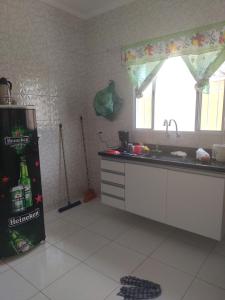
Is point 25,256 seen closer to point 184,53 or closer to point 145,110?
point 145,110

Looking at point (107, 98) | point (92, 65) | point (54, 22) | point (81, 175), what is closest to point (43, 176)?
point (81, 175)

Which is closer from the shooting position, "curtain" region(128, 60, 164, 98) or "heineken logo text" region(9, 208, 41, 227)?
"heineken logo text" region(9, 208, 41, 227)

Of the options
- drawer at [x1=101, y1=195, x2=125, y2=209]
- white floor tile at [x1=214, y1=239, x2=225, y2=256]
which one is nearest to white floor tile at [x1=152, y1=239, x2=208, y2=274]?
white floor tile at [x1=214, y1=239, x2=225, y2=256]

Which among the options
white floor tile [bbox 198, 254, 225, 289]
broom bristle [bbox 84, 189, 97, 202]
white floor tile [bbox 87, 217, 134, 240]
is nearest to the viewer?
white floor tile [bbox 198, 254, 225, 289]

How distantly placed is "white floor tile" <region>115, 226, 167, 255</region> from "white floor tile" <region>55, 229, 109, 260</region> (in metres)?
0.21

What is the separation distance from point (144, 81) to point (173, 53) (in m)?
0.44

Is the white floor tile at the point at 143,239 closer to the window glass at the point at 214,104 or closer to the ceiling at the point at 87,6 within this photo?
the window glass at the point at 214,104

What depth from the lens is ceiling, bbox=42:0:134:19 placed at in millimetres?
2664

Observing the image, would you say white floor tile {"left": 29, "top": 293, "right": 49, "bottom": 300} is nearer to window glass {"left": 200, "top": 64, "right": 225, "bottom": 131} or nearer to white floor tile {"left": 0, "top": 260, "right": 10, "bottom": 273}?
white floor tile {"left": 0, "top": 260, "right": 10, "bottom": 273}

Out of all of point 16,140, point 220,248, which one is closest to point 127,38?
point 16,140

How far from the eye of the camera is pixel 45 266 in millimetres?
1867

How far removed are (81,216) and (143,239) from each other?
0.88 meters

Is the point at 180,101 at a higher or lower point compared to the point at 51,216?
higher

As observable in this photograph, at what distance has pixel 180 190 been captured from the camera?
6.61 feet
